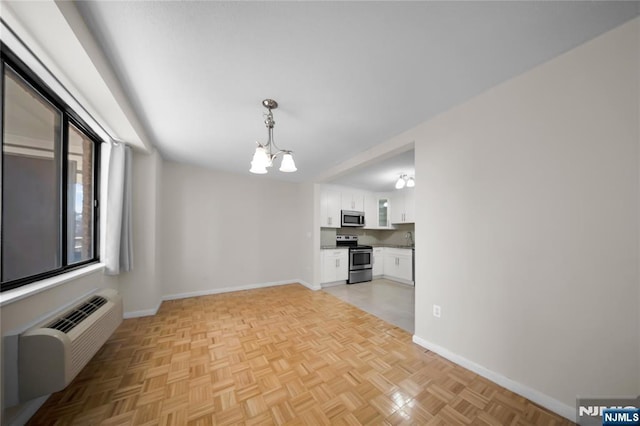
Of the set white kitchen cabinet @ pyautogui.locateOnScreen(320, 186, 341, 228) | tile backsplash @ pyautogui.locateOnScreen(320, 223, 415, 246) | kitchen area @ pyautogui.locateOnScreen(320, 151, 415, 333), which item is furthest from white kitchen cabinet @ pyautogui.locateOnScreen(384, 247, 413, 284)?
white kitchen cabinet @ pyautogui.locateOnScreen(320, 186, 341, 228)

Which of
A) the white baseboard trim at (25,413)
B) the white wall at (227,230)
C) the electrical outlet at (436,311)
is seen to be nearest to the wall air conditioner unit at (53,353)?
the white baseboard trim at (25,413)

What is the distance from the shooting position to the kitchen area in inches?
177

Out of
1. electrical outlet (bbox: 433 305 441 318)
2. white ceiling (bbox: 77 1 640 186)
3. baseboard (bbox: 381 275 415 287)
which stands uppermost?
white ceiling (bbox: 77 1 640 186)

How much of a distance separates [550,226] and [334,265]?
3777 mm

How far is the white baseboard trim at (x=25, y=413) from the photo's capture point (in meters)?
1.26

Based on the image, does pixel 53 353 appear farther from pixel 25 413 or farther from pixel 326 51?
pixel 326 51

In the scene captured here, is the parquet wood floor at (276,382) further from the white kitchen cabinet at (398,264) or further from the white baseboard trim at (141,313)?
the white kitchen cabinet at (398,264)

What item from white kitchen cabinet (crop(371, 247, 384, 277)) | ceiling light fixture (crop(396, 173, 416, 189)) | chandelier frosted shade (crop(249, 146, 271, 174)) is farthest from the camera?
white kitchen cabinet (crop(371, 247, 384, 277))

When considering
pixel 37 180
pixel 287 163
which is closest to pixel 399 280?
pixel 287 163

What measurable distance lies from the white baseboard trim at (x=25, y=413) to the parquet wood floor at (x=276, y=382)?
0.14 feet

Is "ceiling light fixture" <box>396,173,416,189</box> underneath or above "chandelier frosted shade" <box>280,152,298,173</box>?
above

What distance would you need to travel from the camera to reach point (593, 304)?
128 centimetres

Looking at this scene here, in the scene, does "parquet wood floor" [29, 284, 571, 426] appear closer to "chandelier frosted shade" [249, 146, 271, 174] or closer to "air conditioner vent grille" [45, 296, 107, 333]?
"air conditioner vent grille" [45, 296, 107, 333]

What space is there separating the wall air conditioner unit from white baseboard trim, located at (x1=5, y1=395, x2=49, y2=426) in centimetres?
24
